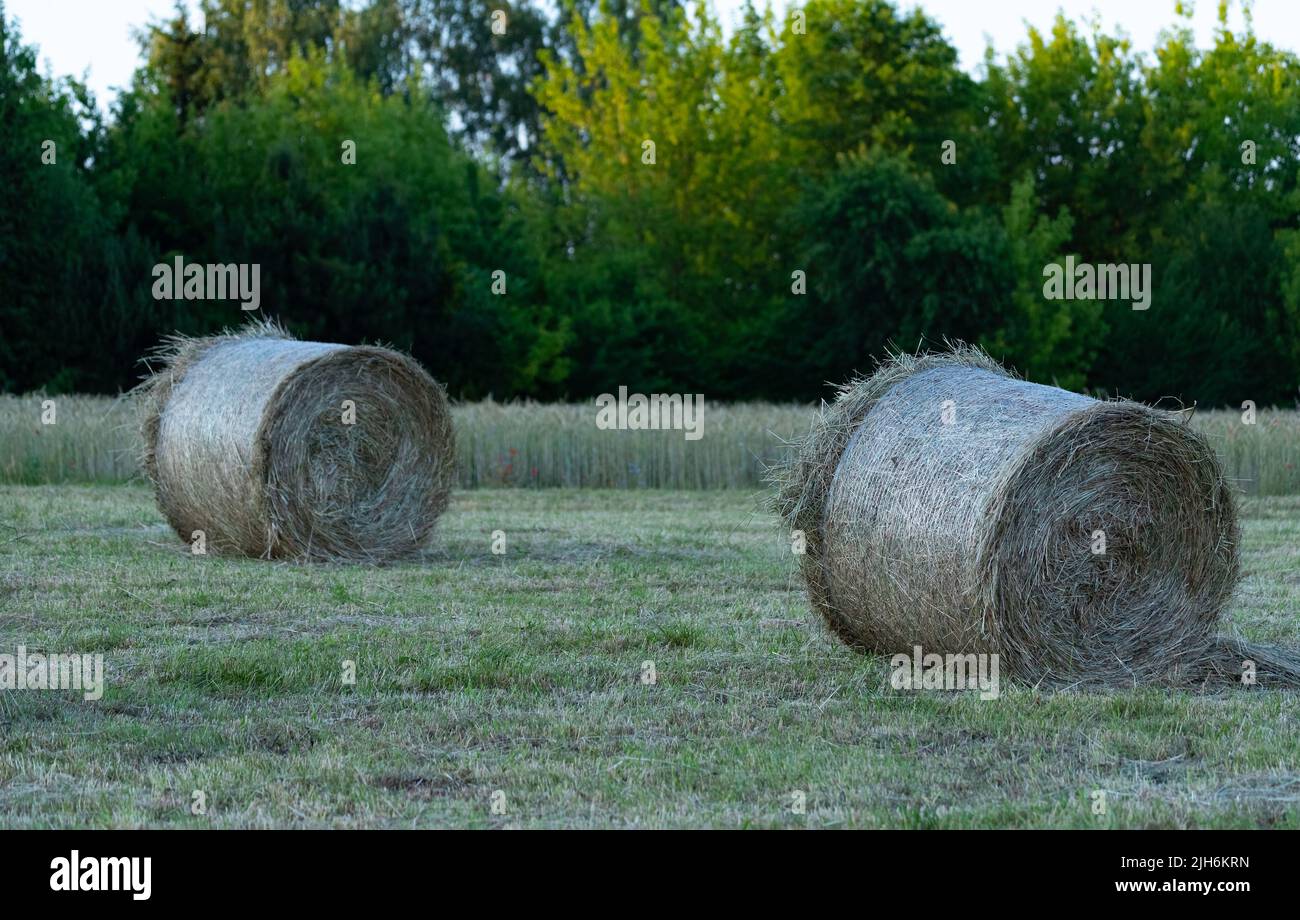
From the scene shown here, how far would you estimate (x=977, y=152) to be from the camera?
42562mm

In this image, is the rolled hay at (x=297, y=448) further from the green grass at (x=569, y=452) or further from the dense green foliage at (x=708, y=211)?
the dense green foliage at (x=708, y=211)

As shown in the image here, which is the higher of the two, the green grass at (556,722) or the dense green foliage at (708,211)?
the dense green foliage at (708,211)

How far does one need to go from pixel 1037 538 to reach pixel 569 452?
43.5ft

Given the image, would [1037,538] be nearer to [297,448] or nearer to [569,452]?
[297,448]

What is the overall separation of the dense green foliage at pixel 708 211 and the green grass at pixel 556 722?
2389 cm

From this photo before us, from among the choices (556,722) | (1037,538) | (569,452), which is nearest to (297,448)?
(556,722)

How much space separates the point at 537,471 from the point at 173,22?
3356 cm

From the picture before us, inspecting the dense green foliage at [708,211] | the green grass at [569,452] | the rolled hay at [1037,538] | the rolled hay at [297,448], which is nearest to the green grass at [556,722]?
the rolled hay at [1037,538]

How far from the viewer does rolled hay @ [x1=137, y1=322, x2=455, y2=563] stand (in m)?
12.6

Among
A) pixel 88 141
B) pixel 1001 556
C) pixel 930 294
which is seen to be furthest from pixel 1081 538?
pixel 88 141

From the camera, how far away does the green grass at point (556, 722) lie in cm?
541

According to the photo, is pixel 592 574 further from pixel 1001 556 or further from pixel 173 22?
pixel 173 22

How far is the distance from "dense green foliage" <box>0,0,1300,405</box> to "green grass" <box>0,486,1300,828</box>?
2389 cm

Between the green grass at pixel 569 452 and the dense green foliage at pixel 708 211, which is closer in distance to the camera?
the green grass at pixel 569 452
